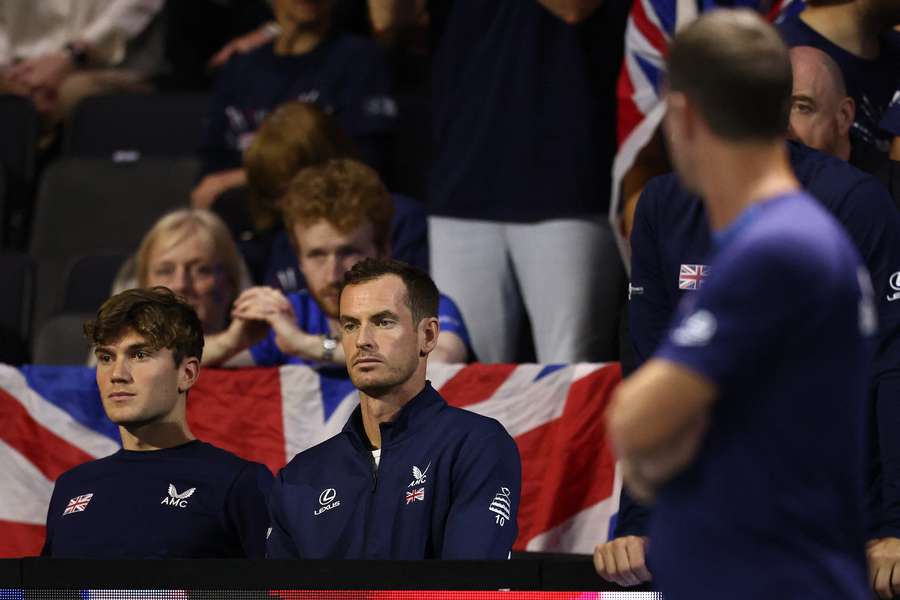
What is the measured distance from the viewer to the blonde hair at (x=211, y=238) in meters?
5.25

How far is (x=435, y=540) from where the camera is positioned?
11.6 ft

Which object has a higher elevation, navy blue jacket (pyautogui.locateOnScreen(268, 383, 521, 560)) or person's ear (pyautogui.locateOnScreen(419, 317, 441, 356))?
person's ear (pyautogui.locateOnScreen(419, 317, 441, 356))

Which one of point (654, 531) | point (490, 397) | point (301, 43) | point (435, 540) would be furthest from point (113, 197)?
point (654, 531)

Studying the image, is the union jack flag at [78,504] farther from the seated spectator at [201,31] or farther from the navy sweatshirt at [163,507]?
the seated spectator at [201,31]

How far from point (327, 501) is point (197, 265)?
1765mm

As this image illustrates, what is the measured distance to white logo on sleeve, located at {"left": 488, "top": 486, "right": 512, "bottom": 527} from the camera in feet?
11.4

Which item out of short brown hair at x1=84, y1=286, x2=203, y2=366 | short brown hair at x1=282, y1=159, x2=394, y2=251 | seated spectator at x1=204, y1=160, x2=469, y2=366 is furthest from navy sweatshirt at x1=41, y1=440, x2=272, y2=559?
short brown hair at x1=282, y1=159, x2=394, y2=251

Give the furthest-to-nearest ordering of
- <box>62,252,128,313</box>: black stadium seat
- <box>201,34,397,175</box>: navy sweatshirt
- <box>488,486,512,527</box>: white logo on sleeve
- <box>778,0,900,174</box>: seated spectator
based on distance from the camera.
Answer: <box>201,34,397,175</box>: navy sweatshirt
<box>62,252,128,313</box>: black stadium seat
<box>778,0,900,174</box>: seated spectator
<box>488,486,512,527</box>: white logo on sleeve

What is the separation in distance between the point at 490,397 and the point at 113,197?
2.74 meters

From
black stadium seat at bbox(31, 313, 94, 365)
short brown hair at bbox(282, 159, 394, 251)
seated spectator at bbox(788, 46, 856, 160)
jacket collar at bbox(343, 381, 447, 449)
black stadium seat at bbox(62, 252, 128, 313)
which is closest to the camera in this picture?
jacket collar at bbox(343, 381, 447, 449)

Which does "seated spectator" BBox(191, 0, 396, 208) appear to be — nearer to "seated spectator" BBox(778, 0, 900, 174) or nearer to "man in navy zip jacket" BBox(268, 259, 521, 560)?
"seated spectator" BBox(778, 0, 900, 174)

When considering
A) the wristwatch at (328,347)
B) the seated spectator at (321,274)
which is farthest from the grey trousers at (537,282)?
the wristwatch at (328,347)

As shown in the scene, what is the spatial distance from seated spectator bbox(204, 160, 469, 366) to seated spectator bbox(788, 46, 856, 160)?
4.41 ft

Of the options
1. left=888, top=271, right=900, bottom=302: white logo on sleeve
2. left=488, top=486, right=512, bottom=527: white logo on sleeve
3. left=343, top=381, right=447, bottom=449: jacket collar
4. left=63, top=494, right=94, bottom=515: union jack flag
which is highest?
left=888, top=271, right=900, bottom=302: white logo on sleeve
